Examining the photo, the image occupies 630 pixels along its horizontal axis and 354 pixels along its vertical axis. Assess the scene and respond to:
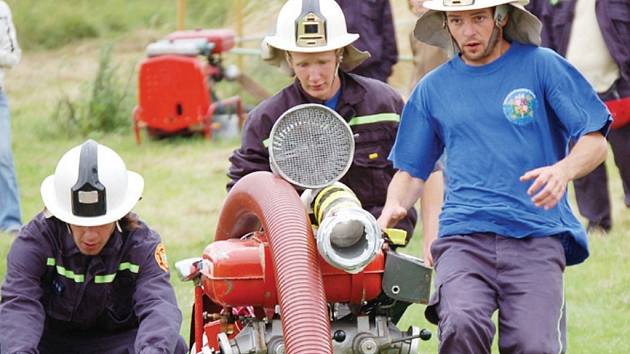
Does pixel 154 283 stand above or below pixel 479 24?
below

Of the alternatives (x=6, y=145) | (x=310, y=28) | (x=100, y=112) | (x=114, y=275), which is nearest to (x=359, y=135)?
(x=310, y=28)

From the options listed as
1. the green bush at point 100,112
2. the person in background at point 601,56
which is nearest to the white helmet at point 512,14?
the person in background at point 601,56

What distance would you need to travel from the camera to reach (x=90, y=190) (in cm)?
623

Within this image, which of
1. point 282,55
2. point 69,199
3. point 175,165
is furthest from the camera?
point 175,165

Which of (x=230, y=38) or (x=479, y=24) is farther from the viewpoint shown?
(x=230, y=38)

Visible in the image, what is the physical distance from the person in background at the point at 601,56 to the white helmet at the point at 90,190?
4.65 metres

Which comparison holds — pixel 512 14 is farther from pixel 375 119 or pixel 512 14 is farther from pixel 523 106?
pixel 375 119

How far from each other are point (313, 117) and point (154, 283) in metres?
1.14

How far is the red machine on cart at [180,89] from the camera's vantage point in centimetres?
1555

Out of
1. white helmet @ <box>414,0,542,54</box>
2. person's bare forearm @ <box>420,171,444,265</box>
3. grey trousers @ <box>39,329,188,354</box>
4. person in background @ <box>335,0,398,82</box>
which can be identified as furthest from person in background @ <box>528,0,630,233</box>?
grey trousers @ <box>39,329,188,354</box>

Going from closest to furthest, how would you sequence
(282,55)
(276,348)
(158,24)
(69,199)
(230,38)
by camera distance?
(276,348)
(69,199)
(282,55)
(230,38)
(158,24)

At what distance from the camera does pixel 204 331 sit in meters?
6.30

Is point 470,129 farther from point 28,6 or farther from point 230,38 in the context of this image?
point 28,6

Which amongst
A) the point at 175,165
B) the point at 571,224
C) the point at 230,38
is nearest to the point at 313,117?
the point at 571,224
